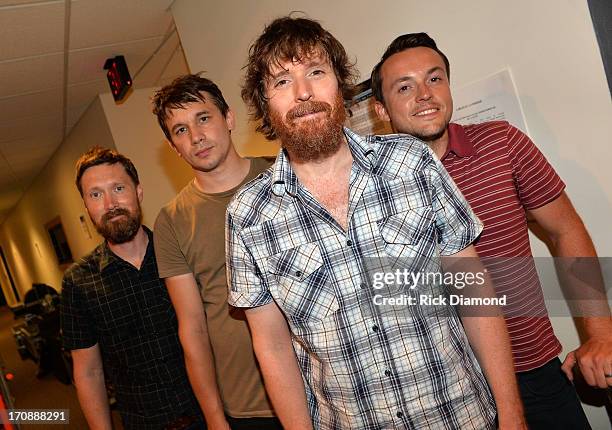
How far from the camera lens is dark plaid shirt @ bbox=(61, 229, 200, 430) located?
5.95 ft

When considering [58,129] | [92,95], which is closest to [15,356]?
[58,129]

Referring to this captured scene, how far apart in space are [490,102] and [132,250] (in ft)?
4.97

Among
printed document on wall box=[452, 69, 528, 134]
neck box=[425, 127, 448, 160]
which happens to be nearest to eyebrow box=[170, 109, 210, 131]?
neck box=[425, 127, 448, 160]

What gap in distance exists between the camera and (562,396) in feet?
4.78

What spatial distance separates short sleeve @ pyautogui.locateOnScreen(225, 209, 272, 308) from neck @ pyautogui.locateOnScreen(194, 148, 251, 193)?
42 cm

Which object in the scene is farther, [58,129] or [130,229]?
[58,129]

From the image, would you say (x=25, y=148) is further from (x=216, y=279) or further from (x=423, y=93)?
(x=423, y=93)

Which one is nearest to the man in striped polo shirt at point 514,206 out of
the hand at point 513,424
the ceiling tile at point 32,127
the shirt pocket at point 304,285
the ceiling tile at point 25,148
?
the hand at point 513,424

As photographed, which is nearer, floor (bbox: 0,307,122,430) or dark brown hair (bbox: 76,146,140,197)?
dark brown hair (bbox: 76,146,140,197)

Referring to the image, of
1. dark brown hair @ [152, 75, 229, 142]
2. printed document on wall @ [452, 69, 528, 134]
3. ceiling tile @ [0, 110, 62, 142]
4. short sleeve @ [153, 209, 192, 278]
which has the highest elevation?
ceiling tile @ [0, 110, 62, 142]

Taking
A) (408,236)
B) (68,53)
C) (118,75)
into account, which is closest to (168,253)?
(408,236)

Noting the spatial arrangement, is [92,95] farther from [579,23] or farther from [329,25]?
[579,23]

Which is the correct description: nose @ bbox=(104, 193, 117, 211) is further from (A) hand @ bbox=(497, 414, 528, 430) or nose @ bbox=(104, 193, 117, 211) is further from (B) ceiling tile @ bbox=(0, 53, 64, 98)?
(B) ceiling tile @ bbox=(0, 53, 64, 98)

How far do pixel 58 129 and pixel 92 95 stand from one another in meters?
1.26
